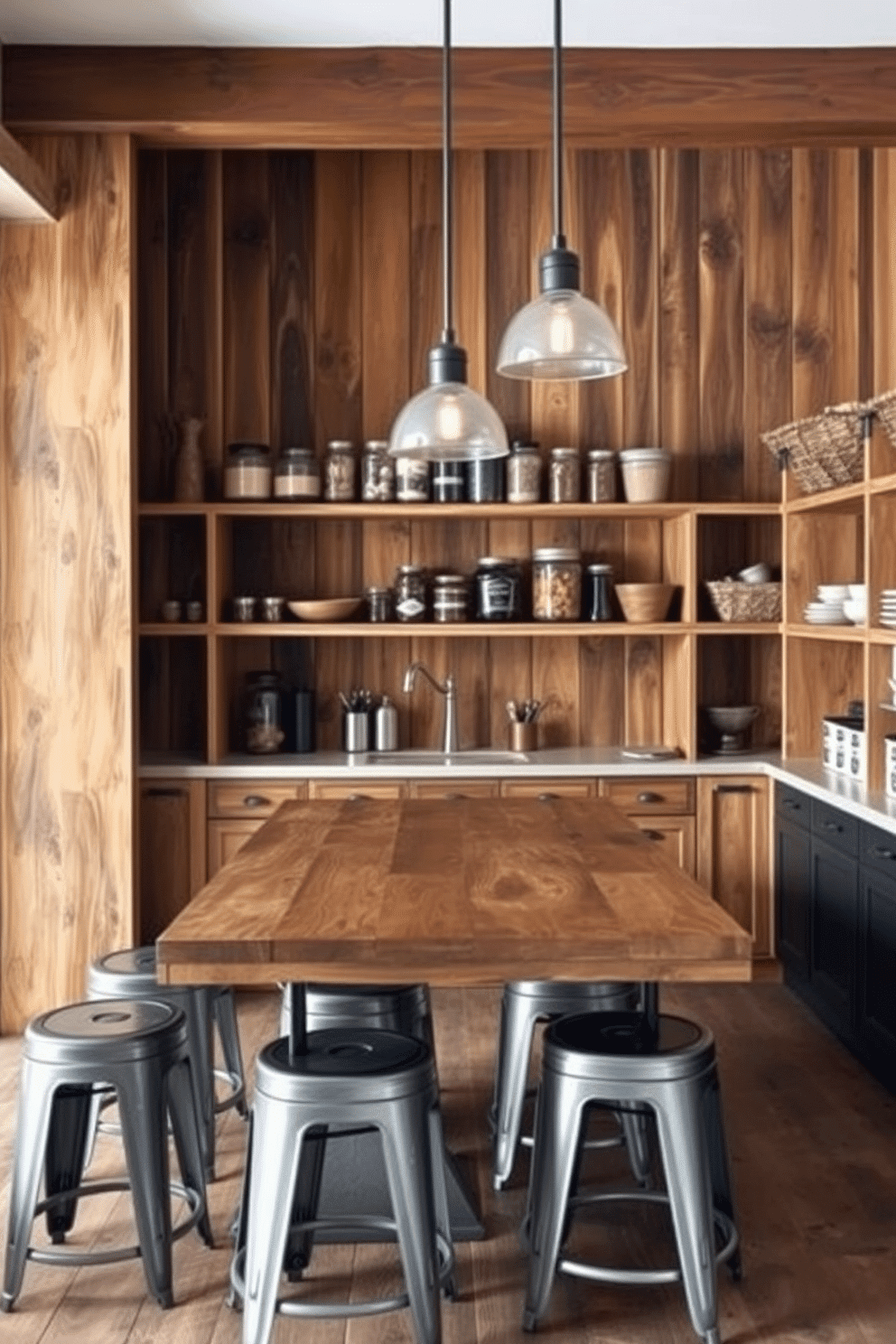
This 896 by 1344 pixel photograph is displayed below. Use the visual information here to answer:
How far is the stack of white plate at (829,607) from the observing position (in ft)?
16.4

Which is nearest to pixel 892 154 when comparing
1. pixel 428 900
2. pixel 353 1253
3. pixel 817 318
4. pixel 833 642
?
pixel 817 318

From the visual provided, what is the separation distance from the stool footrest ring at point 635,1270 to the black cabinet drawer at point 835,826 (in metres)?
1.54

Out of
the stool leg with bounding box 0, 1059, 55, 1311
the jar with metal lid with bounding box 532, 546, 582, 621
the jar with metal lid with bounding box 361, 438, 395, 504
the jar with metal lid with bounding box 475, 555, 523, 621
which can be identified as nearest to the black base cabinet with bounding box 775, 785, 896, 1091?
the jar with metal lid with bounding box 532, 546, 582, 621

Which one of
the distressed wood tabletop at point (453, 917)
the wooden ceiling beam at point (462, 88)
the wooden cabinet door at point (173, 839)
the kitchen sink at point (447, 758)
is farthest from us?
the kitchen sink at point (447, 758)

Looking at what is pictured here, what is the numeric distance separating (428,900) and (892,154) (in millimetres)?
4085

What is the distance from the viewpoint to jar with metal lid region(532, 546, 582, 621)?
5.42m

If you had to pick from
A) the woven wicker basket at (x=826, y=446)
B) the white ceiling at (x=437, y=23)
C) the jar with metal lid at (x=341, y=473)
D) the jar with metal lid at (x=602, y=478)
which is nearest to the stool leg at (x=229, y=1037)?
the jar with metal lid at (x=341, y=473)

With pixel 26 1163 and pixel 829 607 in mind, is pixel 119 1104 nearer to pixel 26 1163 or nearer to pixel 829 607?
pixel 26 1163

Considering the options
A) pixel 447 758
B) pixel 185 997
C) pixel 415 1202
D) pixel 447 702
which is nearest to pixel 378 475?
pixel 447 702

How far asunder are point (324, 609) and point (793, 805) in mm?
1815

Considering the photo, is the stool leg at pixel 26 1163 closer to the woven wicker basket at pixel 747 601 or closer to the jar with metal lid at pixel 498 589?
the jar with metal lid at pixel 498 589

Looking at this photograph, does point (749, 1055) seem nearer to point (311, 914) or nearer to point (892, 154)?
point (311, 914)

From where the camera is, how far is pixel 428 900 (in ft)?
8.91

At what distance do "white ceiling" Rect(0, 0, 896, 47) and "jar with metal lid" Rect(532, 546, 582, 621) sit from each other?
5.81ft
